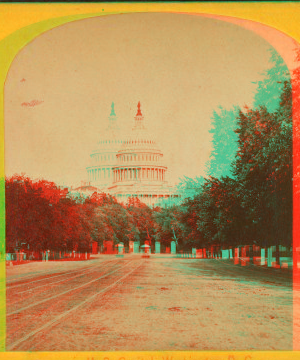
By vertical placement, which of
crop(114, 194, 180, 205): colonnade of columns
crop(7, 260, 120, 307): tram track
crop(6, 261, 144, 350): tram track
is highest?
crop(114, 194, 180, 205): colonnade of columns

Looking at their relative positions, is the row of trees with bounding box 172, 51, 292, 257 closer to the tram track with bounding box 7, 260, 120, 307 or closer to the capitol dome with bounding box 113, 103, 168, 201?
the capitol dome with bounding box 113, 103, 168, 201

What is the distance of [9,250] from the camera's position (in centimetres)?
564

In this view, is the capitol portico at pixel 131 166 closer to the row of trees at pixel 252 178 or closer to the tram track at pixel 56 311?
the row of trees at pixel 252 178

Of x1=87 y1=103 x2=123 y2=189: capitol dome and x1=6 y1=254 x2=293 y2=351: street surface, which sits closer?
x1=6 y1=254 x2=293 y2=351: street surface

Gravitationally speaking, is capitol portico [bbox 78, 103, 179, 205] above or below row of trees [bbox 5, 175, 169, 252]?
above

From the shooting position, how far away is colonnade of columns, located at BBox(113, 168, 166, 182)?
20.8ft

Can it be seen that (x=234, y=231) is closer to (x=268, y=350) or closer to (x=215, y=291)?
(x=215, y=291)

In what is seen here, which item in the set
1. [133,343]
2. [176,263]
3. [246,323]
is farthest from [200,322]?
[176,263]

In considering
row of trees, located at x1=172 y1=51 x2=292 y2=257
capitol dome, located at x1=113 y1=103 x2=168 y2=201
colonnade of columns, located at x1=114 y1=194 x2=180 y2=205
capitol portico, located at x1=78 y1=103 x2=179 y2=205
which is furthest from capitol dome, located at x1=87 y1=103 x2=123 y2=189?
row of trees, located at x1=172 y1=51 x2=292 y2=257

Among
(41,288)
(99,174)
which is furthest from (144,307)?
(99,174)

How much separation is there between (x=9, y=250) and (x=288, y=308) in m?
3.42

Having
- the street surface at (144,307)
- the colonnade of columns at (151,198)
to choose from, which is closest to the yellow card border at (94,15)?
the street surface at (144,307)

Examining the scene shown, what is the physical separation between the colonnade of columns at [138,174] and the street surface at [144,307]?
119 cm

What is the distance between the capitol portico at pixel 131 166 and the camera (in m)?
6.06
